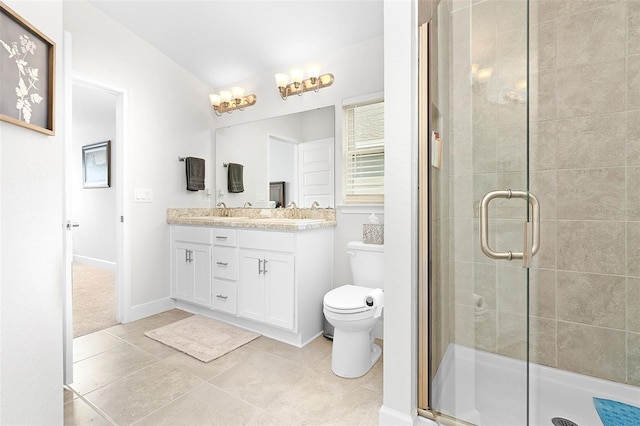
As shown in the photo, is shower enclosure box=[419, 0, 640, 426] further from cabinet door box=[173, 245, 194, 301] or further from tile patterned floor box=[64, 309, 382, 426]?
cabinet door box=[173, 245, 194, 301]

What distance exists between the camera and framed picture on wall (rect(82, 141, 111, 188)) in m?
4.61

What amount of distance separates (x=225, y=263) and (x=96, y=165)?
146 inches

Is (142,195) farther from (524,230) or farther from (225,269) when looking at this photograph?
(524,230)

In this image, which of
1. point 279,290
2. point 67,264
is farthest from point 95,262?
point 279,290

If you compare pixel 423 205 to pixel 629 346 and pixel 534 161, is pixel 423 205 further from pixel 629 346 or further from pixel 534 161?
pixel 629 346

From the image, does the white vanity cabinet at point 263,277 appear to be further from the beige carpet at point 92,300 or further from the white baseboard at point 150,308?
the beige carpet at point 92,300

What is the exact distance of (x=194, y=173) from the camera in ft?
10.6

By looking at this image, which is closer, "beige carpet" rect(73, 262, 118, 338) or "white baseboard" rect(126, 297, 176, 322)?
"beige carpet" rect(73, 262, 118, 338)

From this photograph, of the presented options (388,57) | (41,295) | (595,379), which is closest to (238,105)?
(388,57)

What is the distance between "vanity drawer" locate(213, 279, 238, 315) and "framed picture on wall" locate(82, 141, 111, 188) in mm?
3239

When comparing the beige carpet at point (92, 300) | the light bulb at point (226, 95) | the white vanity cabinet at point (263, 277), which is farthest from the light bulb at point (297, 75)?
the beige carpet at point (92, 300)

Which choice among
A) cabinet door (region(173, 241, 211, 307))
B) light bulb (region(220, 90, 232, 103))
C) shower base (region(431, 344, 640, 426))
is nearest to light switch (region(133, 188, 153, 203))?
cabinet door (region(173, 241, 211, 307))

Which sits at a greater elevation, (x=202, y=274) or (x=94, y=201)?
(x=94, y=201)

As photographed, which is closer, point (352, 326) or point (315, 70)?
point (352, 326)
